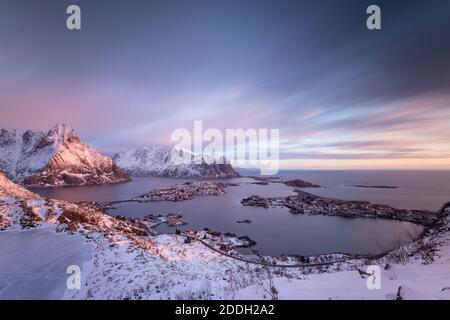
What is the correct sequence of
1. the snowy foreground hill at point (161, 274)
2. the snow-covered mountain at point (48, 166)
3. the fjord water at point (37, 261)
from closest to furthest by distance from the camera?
the snowy foreground hill at point (161, 274) < the fjord water at point (37, 261) < the snow-covered mountain at point (48, 166)

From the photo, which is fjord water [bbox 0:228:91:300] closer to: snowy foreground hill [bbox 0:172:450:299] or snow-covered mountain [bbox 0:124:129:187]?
snowy foreground hill [bbox 0:172:450:299]

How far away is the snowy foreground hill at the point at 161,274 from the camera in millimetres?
5773

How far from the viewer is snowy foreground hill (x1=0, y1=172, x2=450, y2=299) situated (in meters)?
5.77

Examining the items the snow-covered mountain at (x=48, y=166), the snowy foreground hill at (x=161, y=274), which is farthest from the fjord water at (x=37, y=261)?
the snow-covered mountain at (x=48, y=166)

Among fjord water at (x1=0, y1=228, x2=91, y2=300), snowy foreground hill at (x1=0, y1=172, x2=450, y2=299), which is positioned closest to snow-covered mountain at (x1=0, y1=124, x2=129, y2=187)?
snowy foreground hill at (x1=0, y1=172, x2=450, y2=299)

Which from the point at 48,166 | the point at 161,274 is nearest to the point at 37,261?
the point at 161,274

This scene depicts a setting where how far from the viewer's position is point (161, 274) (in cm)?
1164

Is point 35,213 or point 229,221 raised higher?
point 35,213

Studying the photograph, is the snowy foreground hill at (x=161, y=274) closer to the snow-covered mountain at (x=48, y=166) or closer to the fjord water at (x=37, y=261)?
the fjord water at (x=37, y=261)
